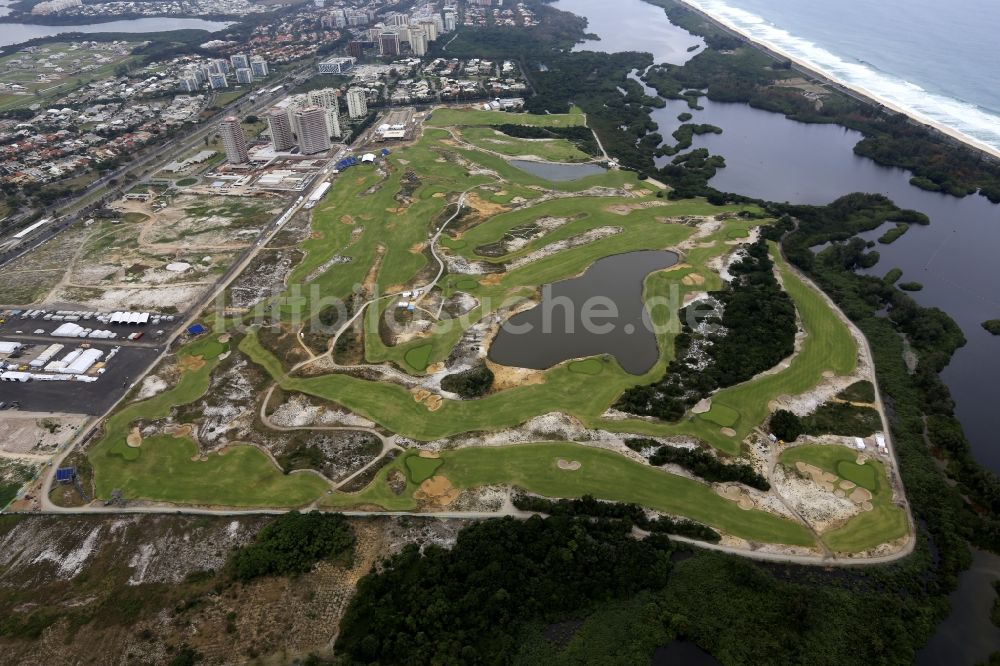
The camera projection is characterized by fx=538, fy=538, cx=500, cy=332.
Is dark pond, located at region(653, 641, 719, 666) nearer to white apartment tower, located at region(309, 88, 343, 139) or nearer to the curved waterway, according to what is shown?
the curved waterway

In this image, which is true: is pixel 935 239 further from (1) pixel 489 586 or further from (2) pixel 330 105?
(2) pixel 330 105

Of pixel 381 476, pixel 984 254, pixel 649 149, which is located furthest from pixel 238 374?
pixel 984 254

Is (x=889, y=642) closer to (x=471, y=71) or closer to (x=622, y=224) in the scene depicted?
(x=622, y=224)

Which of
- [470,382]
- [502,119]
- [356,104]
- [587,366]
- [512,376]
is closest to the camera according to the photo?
[470,382]

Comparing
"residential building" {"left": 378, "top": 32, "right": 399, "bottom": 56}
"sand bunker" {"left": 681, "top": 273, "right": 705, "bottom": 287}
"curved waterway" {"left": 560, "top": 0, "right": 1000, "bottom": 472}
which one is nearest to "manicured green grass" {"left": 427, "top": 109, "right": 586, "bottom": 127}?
"curved waterway" {"left": 560, "top": 0, "right": 1000, "bottom": 472}

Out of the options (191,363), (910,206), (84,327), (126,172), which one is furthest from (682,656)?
(126,172)

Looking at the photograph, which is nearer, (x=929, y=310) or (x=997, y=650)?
(x=997, y=650)
